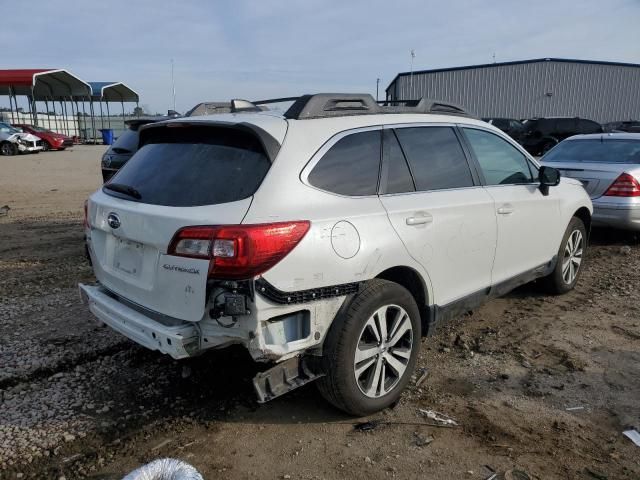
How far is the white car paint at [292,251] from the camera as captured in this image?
8.65 ft

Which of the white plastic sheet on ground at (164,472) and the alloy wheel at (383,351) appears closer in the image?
the white plastic sheet on ground at (164,472)

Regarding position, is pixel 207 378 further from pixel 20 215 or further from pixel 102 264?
pixel 20 215

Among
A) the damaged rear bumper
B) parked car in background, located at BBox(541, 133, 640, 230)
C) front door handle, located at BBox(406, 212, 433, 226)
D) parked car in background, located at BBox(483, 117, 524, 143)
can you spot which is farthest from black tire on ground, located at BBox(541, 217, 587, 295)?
parked car in background, located at BBox(483, 117, 524, 143)

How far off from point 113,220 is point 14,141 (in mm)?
27352

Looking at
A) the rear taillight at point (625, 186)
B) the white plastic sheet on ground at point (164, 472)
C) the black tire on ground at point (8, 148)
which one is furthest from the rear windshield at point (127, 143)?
the black tire on ground at point (8, 148)

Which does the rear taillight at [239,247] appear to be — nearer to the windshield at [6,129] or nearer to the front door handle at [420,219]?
the front door handle at [420,219]

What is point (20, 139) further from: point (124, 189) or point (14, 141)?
point (124, 189)

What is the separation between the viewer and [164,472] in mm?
2357

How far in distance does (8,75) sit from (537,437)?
4409cm

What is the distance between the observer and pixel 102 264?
3309 mm

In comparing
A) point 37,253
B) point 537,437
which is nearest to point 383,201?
point 537,437

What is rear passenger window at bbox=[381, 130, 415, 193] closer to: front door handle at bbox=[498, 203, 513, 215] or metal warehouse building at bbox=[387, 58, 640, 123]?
front door handle at bbox=[498, 203, 513, 215]

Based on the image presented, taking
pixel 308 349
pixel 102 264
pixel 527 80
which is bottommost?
pixel 308 349

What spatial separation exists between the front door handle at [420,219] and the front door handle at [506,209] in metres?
0.94
